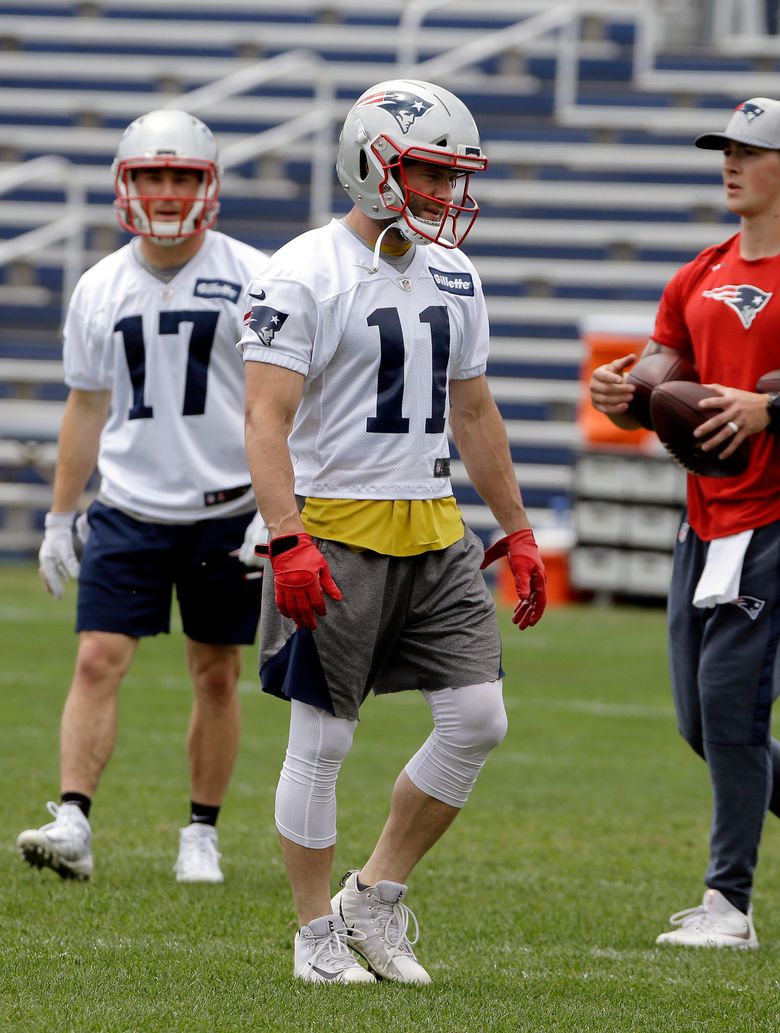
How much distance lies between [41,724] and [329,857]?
3756mm

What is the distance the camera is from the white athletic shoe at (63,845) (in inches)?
170

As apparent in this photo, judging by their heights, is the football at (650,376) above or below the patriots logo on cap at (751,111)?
below

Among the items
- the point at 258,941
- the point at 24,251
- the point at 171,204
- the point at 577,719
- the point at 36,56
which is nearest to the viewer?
the point at 258,941

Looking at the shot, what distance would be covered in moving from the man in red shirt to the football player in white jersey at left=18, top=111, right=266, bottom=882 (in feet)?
3.63

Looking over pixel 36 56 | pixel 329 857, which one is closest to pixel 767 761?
pixel 329 857

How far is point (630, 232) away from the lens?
15.0 m

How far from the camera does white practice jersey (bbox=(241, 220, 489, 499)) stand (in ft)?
11.1

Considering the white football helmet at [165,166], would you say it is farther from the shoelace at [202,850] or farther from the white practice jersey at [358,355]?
the shoelace at [202,850]

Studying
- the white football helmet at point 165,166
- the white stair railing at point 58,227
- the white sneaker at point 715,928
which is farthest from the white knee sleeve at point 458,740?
the white stair railing at point 58,227

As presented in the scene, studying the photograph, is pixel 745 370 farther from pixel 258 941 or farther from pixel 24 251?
pixel 24 251

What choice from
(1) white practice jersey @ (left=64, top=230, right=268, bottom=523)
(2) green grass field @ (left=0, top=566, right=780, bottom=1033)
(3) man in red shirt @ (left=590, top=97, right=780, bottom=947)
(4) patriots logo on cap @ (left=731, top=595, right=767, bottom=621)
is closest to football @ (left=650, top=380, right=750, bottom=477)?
(3) man in red shirt @ (left=590, top=97, right=780, bottom=947)

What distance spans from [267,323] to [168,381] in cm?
132

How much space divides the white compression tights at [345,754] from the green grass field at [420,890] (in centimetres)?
32

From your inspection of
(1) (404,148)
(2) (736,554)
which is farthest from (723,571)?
(1) (404,148)
